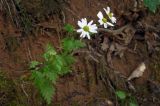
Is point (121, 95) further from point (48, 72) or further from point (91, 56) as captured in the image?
point (48, 72)

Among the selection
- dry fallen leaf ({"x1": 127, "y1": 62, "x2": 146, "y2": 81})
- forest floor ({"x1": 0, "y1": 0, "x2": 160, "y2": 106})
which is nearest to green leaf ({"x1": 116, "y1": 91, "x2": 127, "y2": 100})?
forest floor ({"x1": 0, "y1": 0, "x2": 160, "y2": 106})

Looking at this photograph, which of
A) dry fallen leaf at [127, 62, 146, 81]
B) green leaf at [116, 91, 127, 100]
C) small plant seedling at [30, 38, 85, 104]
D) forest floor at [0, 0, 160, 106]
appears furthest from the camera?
dry fallen leaf at [127, 62, 146, 81]

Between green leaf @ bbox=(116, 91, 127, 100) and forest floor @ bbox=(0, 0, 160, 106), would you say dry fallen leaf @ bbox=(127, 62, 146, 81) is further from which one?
green leaf @ bbox=(116, 91, 127, 100)

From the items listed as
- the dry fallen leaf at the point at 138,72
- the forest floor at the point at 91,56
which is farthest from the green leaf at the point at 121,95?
the dry fallen leaf at the point at 138,72

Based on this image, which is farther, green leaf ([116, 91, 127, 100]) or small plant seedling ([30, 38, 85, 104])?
green leaf ([116, 91, 127, 100])

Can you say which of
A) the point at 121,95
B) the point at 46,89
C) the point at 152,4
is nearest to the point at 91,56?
the point at 121,95

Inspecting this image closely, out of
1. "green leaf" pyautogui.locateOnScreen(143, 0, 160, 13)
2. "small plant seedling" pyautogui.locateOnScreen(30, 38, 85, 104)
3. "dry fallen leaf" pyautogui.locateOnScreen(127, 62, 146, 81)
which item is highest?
"green leaf" pyautogui.locateOnScreen(143, 0, 160, 13)

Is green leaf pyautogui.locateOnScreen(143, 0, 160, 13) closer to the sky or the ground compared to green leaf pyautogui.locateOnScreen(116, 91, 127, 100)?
closer to the sky

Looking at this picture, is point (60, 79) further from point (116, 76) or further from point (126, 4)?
point (126, 4)
